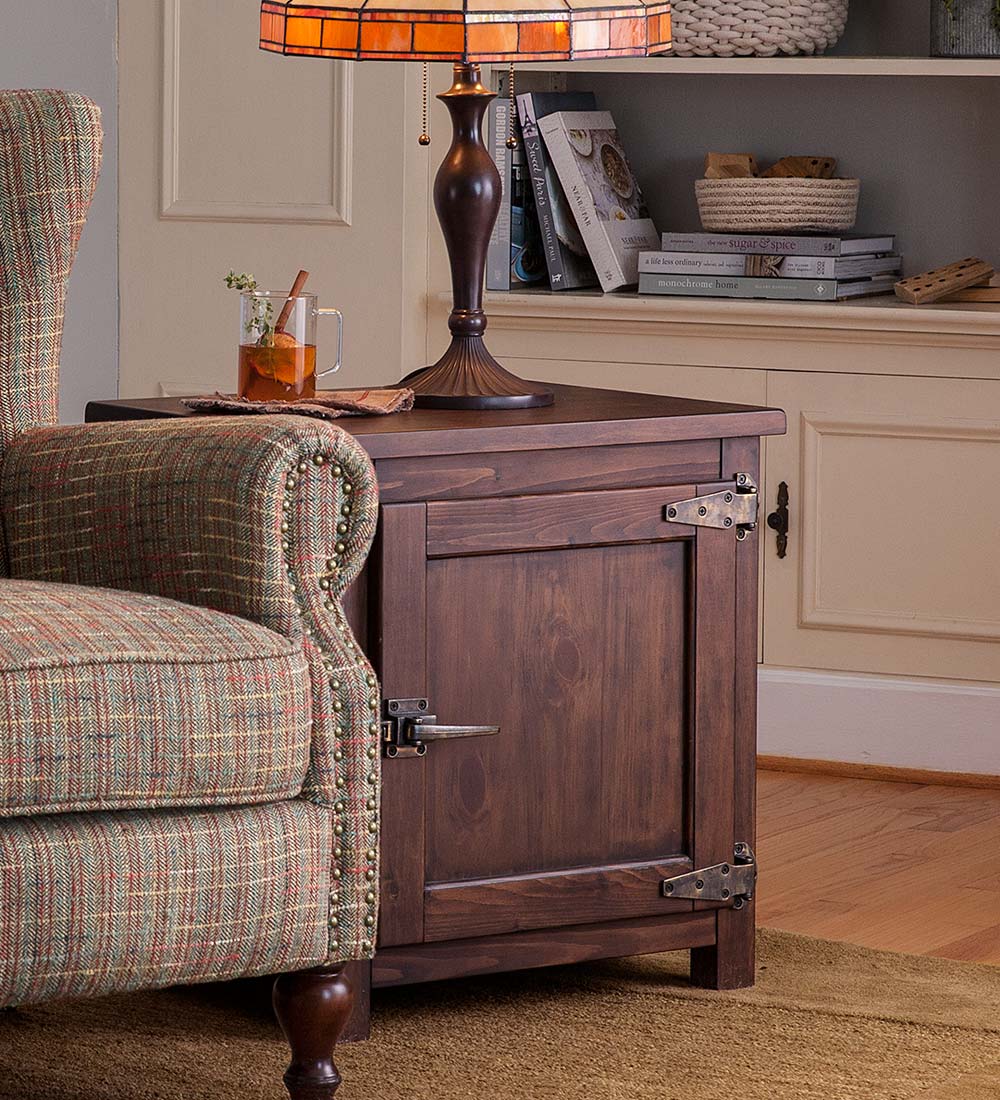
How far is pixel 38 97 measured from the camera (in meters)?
1.94

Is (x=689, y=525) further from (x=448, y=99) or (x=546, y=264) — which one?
(x=546, y=264)

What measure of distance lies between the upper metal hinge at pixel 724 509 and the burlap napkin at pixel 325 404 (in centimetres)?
29

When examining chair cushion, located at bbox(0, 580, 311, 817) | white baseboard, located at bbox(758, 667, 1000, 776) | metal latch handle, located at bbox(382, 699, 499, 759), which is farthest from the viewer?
white baseboard, located at bbox(758, 667, 1000, 776)

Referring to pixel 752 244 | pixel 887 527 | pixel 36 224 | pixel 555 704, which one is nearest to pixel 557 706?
pixel 555 704

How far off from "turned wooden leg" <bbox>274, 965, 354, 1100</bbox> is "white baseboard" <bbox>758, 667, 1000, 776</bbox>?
1571 mm

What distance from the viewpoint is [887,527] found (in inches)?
120

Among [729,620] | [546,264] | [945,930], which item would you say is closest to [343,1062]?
[729,620]

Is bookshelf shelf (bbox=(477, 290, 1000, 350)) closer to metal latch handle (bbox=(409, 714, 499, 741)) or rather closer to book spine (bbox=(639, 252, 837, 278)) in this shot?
book spine (bbox=(639, 252, 837, 278))

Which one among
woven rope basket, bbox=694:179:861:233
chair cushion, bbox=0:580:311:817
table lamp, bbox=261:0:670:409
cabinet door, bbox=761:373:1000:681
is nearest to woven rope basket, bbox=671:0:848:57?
woven rope basket, bbox=694:179:861:233

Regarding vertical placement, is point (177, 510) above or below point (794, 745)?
above

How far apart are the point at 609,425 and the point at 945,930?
2.52 ft

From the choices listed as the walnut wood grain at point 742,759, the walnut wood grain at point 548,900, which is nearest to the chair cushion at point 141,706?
the walnut wood grain at point 548,900

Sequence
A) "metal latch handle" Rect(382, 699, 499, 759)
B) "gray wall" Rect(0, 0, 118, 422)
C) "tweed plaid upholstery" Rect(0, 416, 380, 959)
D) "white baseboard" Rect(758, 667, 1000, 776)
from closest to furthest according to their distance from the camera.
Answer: "tweed plaid upholstery" Rect(0, 416, 380, 959) → "metal latch handle" Rect(382, 699, 499, 759) → "white baseboard" Rect(758, 667, 1000, 776) → "gray wall" Rect(0, 0, 118, 422)

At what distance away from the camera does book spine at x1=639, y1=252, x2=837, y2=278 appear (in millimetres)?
3051
